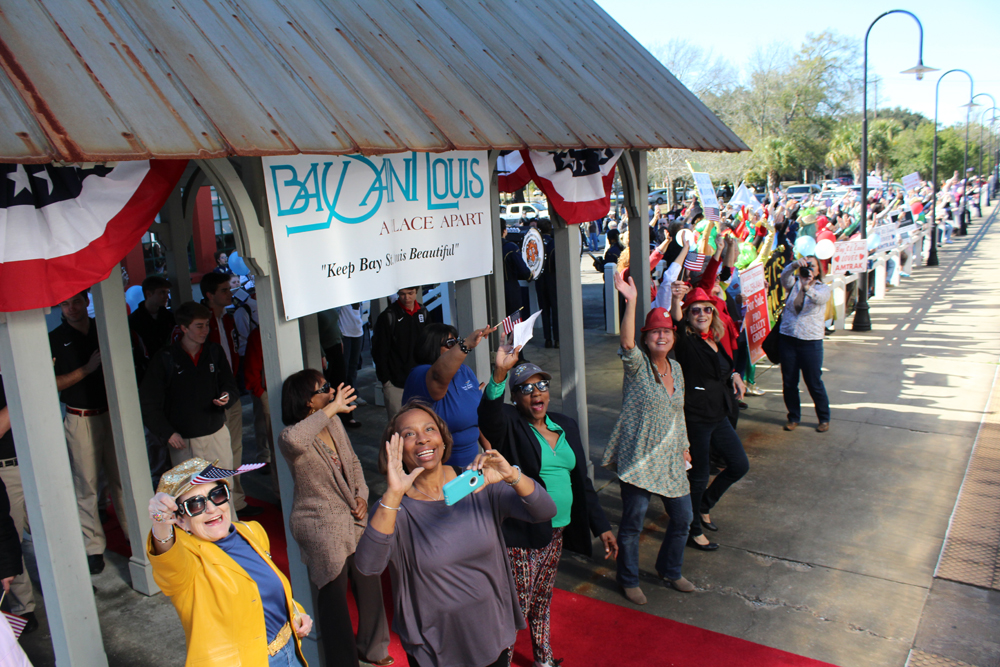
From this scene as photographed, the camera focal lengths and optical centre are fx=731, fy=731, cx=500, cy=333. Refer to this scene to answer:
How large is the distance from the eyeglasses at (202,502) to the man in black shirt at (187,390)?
8.15 feet

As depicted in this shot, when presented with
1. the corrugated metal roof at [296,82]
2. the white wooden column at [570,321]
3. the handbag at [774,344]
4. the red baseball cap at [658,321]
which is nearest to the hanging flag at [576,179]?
the white wooden column at [570,321]

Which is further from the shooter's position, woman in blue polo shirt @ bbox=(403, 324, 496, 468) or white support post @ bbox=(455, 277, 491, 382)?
white support post @ bbox=(455, 277, 491, 382)

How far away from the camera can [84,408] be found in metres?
5.14

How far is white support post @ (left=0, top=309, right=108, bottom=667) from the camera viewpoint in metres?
3.23

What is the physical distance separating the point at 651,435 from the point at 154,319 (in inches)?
178

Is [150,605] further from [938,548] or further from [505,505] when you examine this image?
[938,548]

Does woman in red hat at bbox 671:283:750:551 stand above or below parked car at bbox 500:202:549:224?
below

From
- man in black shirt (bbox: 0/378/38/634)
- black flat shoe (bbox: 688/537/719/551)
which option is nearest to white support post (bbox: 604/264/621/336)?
black flat shoe (bbox: 688/537/719/551)

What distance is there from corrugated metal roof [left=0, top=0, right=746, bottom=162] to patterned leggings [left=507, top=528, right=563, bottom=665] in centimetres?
220

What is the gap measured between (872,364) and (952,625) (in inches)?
268

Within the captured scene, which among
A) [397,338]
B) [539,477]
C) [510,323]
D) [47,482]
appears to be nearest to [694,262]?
[397,338]

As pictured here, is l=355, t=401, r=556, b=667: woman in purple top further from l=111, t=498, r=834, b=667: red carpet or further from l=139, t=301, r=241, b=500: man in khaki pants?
l=139, t=301, r=241, b=500: man in khaki pants

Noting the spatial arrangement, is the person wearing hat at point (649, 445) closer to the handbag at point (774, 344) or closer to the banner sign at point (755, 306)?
the handbag at point (774, 344)

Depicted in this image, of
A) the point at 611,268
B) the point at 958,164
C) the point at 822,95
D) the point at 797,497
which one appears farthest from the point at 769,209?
the point at 958,164
